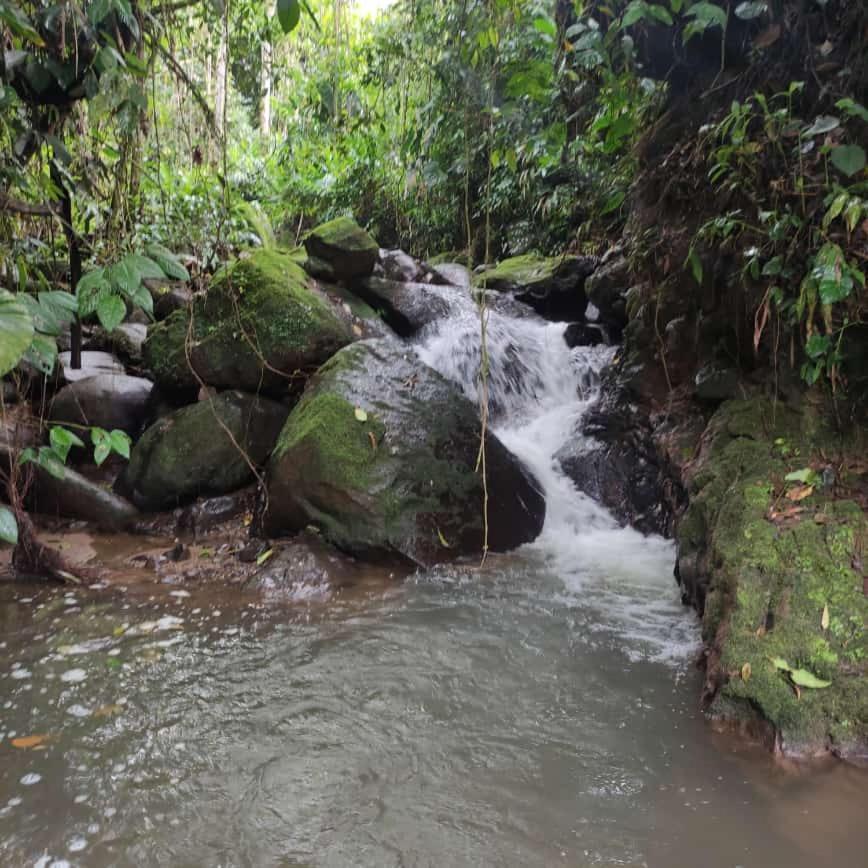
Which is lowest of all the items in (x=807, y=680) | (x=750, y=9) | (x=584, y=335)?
(x=807, y=680)

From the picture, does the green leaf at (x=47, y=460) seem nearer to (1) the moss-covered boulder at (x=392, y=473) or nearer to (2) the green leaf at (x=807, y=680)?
(1) the moss-covered boulder at (x=392, y=473)

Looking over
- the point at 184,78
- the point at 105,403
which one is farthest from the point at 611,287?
the point at 105,403

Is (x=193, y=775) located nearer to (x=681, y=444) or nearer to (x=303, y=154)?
(x=681, y=444)

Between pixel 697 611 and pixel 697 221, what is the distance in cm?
263

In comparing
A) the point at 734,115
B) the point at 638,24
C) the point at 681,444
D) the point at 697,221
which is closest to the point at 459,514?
the point at 681,444

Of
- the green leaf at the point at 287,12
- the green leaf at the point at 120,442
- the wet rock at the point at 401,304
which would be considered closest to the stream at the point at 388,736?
the green leaf at the point at 120,442

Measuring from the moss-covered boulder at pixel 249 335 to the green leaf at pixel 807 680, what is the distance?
184 inches

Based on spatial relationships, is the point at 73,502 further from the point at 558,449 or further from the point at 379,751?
the point at 558,449

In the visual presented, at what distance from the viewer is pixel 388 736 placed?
2775mm

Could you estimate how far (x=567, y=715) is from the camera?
9.55 feet

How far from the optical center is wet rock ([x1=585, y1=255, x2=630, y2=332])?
6.95 m

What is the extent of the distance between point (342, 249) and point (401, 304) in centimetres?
97

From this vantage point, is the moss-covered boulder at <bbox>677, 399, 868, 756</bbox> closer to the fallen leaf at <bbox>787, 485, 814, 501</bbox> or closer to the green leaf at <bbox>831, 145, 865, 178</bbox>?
the fallen leaf at <bbox>787, 485, 814, 501</bbox>

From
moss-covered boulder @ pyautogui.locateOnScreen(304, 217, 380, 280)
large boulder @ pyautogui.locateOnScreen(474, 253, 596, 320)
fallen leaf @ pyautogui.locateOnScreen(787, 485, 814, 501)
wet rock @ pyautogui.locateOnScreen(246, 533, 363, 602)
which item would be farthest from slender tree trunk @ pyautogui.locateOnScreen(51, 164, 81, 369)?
large boulder @ pyautogui.locateOnScreen(474, 253, 596, 320)
